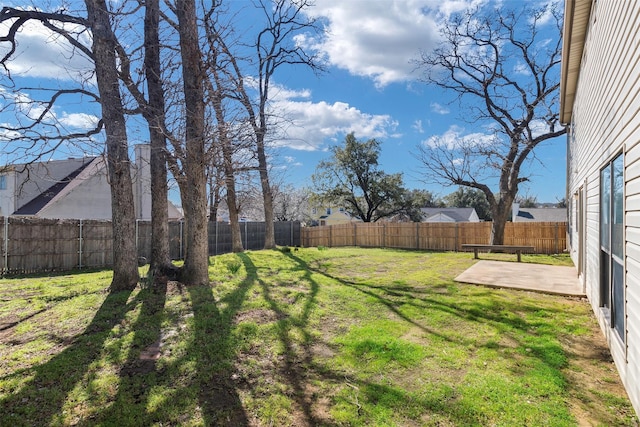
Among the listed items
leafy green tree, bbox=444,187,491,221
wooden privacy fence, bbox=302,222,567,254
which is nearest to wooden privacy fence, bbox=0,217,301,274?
wooden privacy fence, bbox=302,222,567,254

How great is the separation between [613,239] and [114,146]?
6.58 m

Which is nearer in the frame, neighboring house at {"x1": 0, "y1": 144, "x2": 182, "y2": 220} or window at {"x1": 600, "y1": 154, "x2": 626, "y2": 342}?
window at {"x1": 600, "y1": 154, "x2": 626, "y2": 342}

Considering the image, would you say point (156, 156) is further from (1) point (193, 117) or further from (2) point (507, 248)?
(2) point (507, 248)

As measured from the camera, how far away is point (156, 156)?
618 centimetres

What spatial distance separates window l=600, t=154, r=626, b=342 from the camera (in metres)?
2.89

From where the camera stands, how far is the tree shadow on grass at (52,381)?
2209 millimetres

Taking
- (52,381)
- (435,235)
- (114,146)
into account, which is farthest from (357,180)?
(52,381)

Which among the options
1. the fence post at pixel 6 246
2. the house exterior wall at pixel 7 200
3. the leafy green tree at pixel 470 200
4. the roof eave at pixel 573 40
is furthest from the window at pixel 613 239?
the leafy green tree at pixel 470 200

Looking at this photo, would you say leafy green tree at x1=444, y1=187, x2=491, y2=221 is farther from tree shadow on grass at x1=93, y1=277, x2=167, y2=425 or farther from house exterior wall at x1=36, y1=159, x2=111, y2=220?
tree shadow on grass at x1=93, y1=277, x2=167, y2=425

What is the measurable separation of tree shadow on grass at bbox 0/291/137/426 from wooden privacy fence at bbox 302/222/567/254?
544 inches

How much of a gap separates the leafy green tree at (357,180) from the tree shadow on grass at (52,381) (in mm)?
19861

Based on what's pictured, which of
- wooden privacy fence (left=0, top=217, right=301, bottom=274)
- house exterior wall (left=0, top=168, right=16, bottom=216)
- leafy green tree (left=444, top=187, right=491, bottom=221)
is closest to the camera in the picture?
wooden privacy fence (left=0, top=217, right=301, bottom=274)

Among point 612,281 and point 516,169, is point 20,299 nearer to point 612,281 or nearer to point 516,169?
point 612,281

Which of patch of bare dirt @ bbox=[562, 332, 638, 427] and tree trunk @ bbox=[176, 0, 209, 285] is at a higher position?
tree trunk @ bbox=[176, 0, 209, 285]
